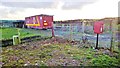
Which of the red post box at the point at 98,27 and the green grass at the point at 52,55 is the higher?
the red post box at the point at 98,27

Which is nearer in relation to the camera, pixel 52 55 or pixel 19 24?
pixel 52 55

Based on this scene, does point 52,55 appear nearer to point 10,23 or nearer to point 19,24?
point 19,24

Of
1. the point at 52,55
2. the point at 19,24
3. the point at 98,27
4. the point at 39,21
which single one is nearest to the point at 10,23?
the point at 19,24

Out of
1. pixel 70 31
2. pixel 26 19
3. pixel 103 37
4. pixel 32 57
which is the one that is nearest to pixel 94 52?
pixel 103 37

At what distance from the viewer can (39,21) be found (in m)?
3.78

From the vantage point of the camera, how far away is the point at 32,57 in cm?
363

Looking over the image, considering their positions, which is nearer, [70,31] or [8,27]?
[8,27]

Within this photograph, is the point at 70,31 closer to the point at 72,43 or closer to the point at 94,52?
the point at 72,43

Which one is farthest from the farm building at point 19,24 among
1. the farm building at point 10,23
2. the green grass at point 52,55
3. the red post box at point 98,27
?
the red post box at point 98,27

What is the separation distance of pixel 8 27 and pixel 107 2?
1912 millimetres

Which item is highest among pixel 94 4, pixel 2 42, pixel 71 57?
pixel 94 4

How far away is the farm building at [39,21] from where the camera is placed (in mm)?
3729

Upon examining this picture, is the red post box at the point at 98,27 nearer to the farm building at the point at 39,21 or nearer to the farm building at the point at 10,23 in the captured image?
the farm building at the point at 39,21

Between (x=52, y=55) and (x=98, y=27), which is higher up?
(x=98, y=27)
